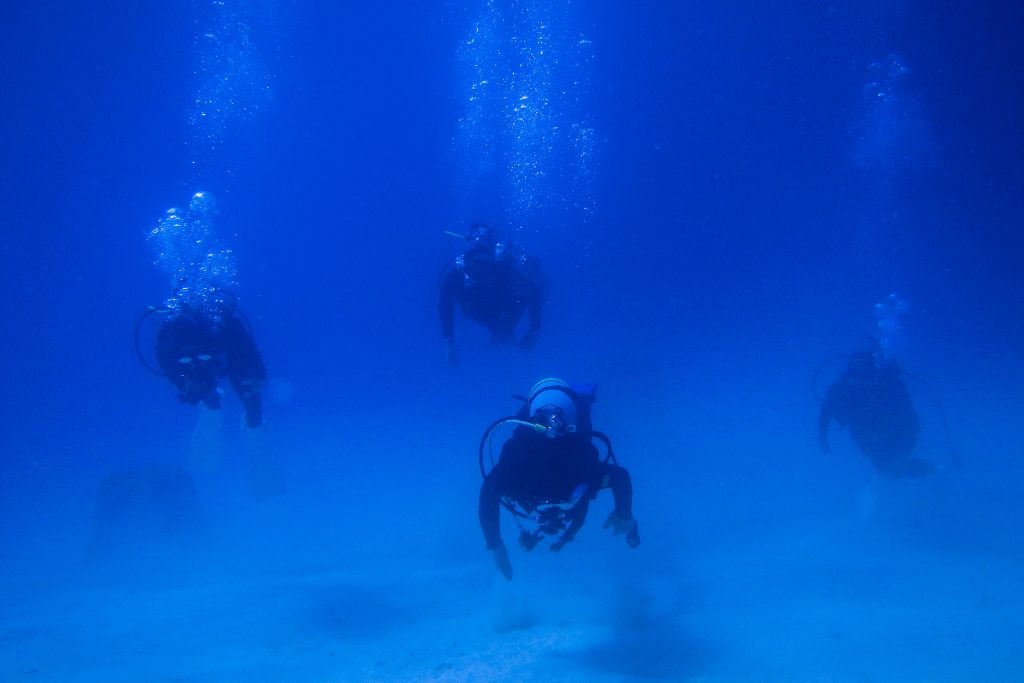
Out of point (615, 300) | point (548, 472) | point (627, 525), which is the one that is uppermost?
point (615, 300)

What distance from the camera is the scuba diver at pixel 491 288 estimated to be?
328 inches

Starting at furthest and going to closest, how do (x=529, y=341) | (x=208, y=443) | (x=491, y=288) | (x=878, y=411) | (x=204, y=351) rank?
(x=878, y=411), (x=208, y=443), (x=529, y=341), (x=491, y=288), (x=204, y=351)

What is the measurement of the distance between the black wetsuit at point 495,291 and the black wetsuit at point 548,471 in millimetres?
4128

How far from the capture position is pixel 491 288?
333 inches

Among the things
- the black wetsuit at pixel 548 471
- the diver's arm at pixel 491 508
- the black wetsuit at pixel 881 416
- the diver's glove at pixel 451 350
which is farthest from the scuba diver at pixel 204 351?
the black wetsuit at pixel 881 416

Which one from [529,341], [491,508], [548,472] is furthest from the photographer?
[529,341]

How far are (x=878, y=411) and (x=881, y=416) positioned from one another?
98 mm

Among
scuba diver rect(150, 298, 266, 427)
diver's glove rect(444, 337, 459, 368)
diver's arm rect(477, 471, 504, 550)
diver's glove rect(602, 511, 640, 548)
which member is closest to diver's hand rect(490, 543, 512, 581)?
diver's arm rect(477, 471, 504, 550)

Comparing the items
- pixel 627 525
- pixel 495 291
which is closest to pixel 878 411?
pixel 495 291

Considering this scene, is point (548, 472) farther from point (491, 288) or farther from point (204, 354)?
point (204, 354)

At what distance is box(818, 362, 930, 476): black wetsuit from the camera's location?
977 centimetres

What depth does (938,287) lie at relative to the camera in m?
37.3

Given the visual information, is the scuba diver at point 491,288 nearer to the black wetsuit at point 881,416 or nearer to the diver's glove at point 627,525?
the diver's glove at point 627,525

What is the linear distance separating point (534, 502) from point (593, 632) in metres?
3.17
